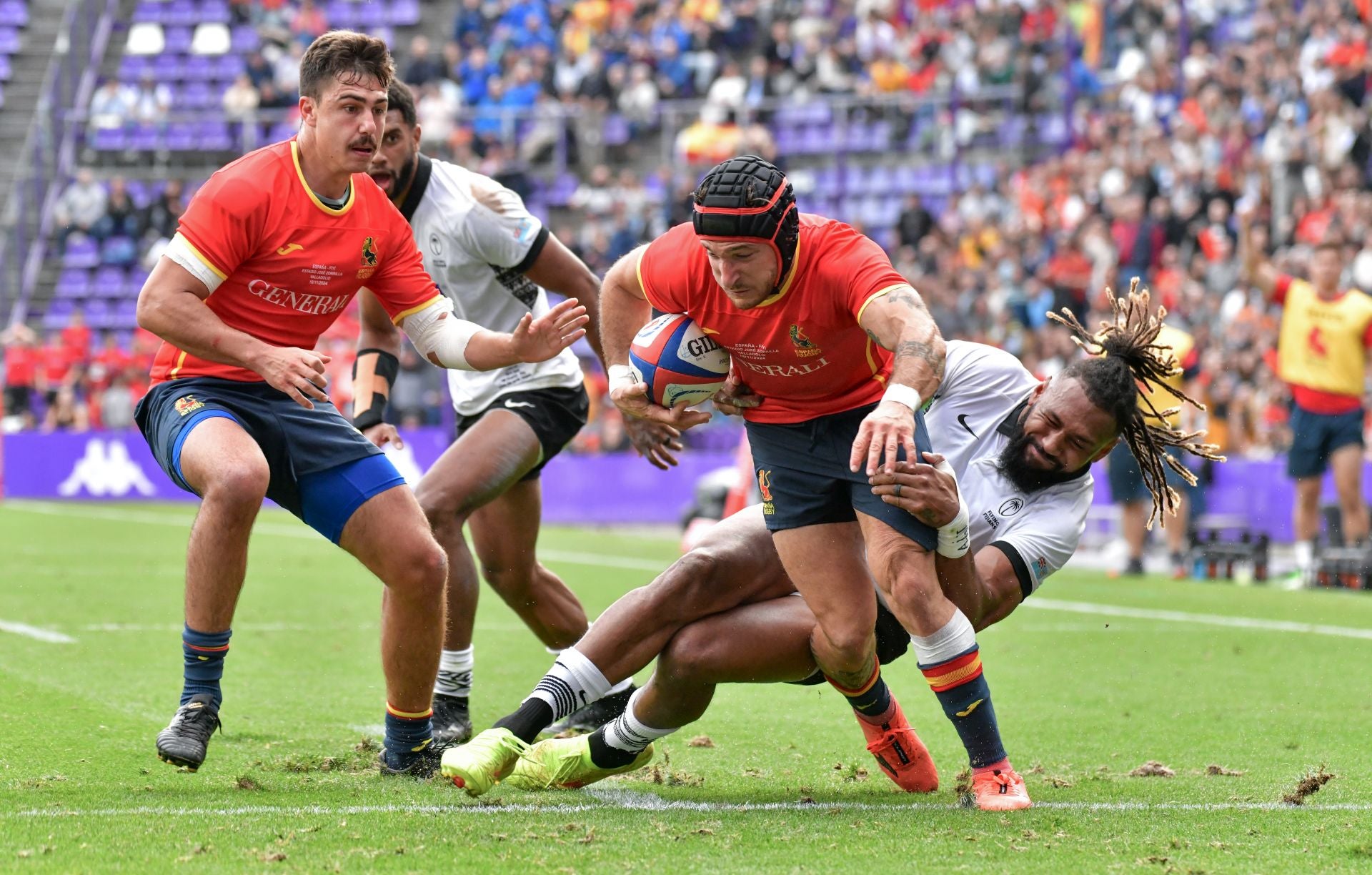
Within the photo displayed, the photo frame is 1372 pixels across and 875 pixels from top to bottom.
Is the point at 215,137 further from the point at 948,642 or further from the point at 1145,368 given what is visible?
the point at 948,642

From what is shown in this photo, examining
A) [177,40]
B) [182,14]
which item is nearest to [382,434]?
[177,40]

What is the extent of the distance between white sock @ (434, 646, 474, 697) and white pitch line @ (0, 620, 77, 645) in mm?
3120

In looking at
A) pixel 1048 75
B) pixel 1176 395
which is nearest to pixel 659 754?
pixel 1176 395

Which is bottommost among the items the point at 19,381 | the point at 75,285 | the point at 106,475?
the point at 106,475

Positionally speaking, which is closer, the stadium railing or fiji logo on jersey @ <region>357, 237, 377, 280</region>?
fiji logo on jersey @ <region>357, 237, 377, 280</region>

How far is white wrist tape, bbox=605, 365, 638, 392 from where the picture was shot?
18.3 ft

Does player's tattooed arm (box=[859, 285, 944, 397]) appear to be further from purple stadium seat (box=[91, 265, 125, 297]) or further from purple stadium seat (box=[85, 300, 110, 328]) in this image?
purple stadium seat (box=[91, 265, 125, 297])

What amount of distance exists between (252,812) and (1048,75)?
21.5 meters

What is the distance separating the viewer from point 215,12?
30828 mm

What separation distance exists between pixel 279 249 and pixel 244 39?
26.6 meters

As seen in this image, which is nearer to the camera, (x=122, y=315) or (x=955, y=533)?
(x=955, y=533)

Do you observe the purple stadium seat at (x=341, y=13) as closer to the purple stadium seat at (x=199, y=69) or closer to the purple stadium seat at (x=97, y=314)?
the purple stadium seat at (x=199, y=69)

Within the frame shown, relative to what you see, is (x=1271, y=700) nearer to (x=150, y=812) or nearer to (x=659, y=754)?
(x=659, y=754)

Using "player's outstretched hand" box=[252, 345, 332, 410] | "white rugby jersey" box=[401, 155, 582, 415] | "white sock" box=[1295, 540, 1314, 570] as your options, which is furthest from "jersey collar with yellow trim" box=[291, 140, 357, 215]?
"white sock" box=[1295, 540, 1314, 570]
